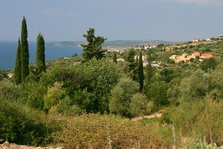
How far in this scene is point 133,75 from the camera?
4812 centimetres

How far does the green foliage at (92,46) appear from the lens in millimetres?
40406

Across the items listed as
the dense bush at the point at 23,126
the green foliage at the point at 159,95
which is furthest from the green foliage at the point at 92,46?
the dense bush at the point at 23,126

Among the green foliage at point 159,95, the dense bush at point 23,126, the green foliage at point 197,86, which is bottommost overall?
the green foliage at point 159,95

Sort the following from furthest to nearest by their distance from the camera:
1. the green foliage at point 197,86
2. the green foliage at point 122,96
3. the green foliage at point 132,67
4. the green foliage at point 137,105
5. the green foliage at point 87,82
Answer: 1. the green foliage at point 132,67
2. the green foliage at point 197,86
3. the green foliage at point 137,105
4. the green foliage at point 122,96
5. the green foliage at point 87,82

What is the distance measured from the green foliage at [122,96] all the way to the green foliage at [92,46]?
261 inches

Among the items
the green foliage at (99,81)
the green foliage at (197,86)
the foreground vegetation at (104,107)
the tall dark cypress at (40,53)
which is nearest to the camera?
the foreground vegetation at (104,107)

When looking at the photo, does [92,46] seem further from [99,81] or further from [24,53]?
[99,81]

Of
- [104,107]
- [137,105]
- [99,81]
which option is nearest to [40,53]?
[99,81]

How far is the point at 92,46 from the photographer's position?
40656 millimetres

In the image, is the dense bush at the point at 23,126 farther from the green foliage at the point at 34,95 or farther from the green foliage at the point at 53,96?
the green foliage at the point at 34,95

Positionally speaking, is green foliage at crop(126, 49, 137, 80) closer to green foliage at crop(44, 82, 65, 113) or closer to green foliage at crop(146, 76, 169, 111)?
green foliage at crop(146, 76, 169, 111)

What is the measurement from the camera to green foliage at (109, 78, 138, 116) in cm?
3284

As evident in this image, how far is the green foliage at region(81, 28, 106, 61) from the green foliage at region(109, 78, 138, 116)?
6.62 metres

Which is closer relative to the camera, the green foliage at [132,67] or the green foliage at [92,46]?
the green foliage at [92,46]
